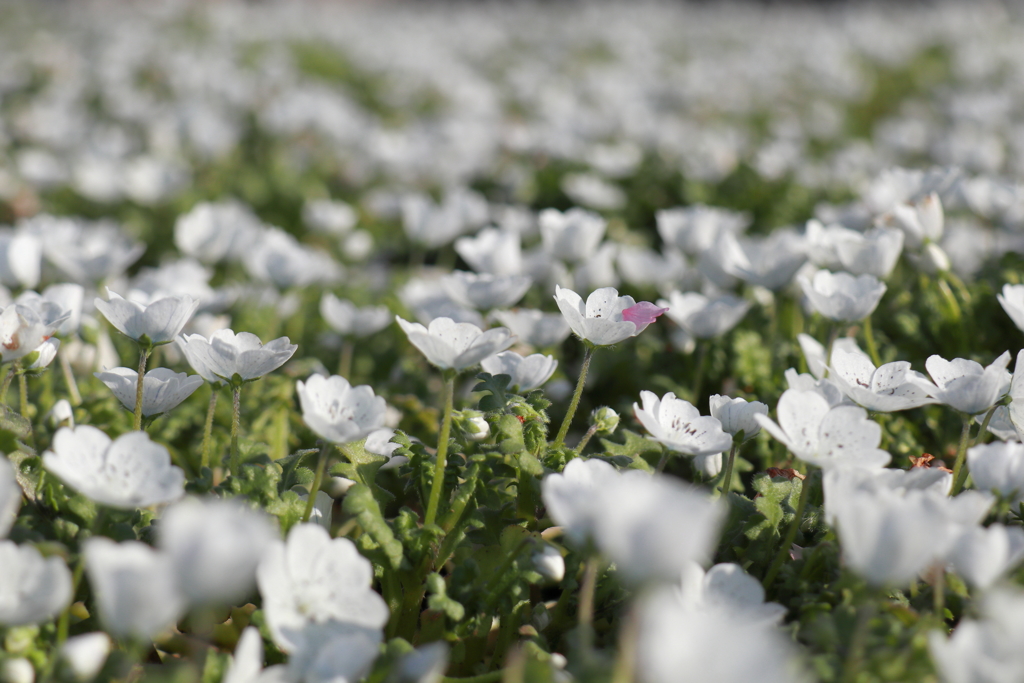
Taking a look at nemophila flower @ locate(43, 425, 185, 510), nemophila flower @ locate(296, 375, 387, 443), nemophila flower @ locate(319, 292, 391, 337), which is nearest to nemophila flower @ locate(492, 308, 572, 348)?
nemophila flower @ locate(319, 292, 391, 337)

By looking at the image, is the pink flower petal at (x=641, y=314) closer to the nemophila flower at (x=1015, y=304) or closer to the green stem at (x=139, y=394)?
the nemophila flower at (x=1015, y=304)

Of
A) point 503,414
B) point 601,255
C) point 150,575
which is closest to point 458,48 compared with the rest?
point 601,255

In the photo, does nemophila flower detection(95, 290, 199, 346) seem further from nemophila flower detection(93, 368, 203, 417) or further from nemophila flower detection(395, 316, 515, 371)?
nemophila flower detection(395, 316, 515, 371)

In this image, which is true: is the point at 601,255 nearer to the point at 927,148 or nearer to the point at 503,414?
the point at 503,414

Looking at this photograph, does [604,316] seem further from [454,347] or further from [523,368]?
[454,347]

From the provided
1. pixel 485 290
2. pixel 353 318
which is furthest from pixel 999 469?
pixel 353 318

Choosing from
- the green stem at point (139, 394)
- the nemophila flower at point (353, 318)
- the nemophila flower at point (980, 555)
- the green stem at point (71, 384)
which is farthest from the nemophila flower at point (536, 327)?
the green stem at point (71, 384)

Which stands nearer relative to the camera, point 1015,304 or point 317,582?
point 317,582
